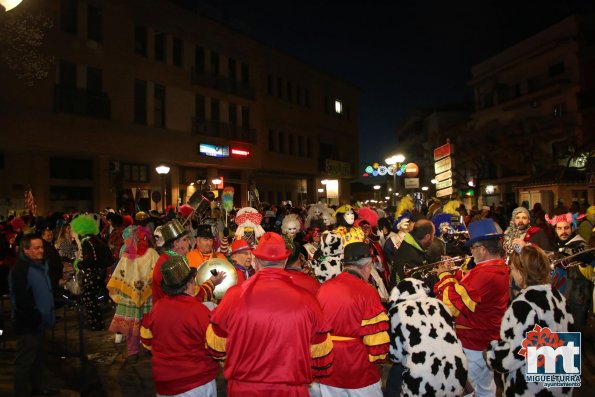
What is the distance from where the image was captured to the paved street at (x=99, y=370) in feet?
20.5

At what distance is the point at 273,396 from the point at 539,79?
42232 millimetres

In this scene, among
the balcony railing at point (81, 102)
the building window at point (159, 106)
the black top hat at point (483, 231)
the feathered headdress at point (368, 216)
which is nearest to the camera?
the black top hat at point (483, 231)

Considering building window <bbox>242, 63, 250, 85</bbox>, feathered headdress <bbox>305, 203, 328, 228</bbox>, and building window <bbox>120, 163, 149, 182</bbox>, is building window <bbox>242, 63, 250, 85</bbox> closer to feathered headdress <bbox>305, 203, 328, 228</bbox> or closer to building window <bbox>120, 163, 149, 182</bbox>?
building window <bbox>120, 163, 149, 182</bbox>

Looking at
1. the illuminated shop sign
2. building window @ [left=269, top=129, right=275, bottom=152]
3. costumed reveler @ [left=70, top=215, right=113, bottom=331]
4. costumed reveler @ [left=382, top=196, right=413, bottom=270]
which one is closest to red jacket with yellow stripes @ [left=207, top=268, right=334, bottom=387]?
costumed reveler @ [left=382, top=196, right=413, bottom=270]

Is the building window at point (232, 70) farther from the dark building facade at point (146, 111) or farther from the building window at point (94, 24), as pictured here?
the building window at point (94, 24)

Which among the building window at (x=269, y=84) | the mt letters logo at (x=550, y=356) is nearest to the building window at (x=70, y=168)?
the building window at (x=269, y=84)

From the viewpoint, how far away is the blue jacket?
5.50m

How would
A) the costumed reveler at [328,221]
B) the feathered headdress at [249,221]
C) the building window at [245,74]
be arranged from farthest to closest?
the building window at [245,74]
the costumed reveler at [328,221]
the feathered headdress at [249,221]

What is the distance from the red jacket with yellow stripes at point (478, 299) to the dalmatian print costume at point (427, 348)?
2.49ft

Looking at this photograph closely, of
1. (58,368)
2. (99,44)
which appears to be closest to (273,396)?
(58,368)

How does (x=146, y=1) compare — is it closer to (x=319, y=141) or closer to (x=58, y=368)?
(x=319, y=141)

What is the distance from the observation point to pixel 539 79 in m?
38.8

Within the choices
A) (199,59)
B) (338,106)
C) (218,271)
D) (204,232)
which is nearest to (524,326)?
(218,271)

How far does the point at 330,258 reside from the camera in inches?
200
